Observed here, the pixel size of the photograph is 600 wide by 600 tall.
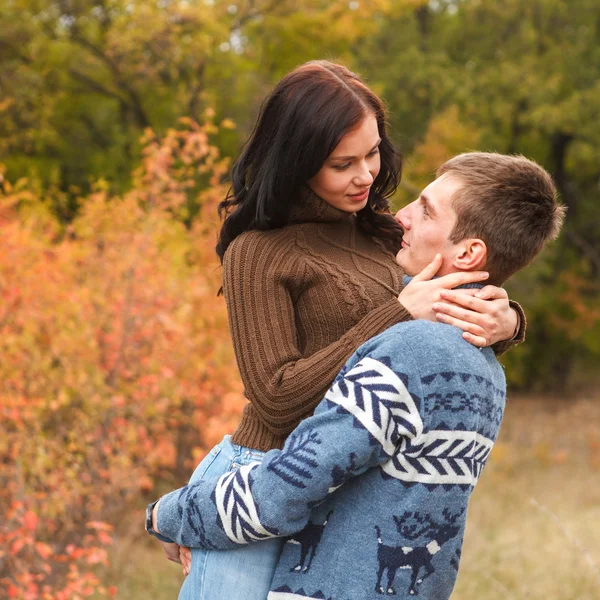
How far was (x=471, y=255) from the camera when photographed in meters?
1.79

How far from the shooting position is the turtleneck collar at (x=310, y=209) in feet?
7.05

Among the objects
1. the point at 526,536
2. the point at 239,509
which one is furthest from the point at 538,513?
the point at 239,509

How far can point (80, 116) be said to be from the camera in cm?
1622

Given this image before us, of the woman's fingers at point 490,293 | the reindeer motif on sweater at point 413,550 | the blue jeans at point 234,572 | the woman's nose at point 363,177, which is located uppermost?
the woman's nose at point 363,177

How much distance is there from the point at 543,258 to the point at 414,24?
22.1 ft

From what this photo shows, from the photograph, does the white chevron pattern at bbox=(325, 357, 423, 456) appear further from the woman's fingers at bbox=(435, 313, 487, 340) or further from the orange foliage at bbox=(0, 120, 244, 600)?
the orange foliage at bbox=(0, 120, 244, 600)

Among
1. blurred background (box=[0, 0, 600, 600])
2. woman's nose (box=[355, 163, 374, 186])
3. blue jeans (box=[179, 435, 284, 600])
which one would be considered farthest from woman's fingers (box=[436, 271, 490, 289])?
blurred background (box=[0, 0, 600, 600])

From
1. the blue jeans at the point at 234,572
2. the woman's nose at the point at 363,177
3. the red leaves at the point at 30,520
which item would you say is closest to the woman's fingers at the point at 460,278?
the woman's nose at the point at 363,177

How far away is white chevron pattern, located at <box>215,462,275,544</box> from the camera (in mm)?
1685

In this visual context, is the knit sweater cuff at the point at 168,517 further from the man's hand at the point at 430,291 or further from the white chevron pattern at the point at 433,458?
the man's hand at the point at 430,291

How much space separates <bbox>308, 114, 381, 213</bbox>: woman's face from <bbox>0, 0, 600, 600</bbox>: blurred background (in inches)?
35.9

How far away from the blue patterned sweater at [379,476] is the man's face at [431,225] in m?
0.21

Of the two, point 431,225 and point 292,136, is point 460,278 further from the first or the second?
point 292,136

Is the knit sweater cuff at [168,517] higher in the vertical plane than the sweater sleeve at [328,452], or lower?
lower
